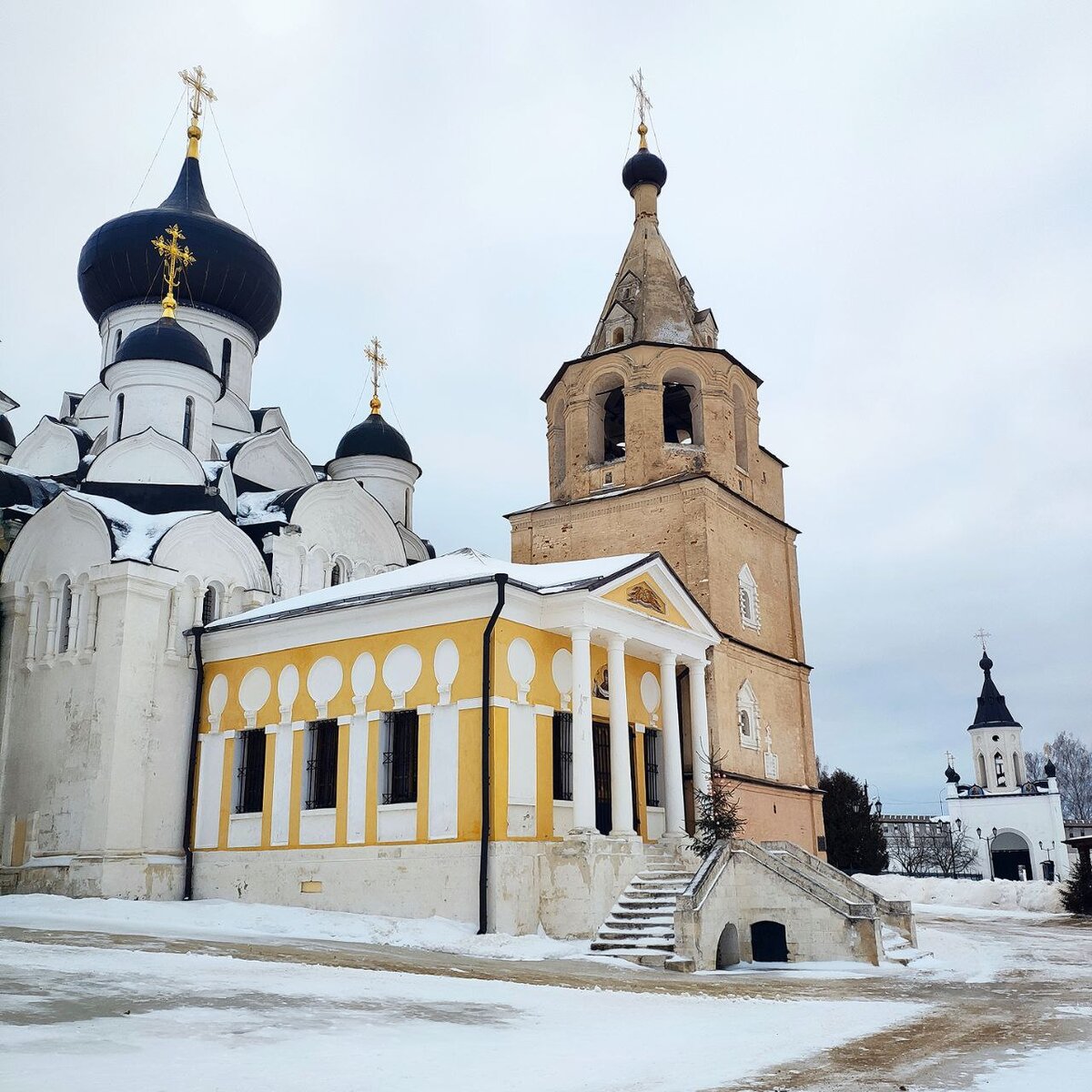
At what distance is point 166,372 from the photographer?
70.6 feet

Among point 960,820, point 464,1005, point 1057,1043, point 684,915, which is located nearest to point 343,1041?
point 464,1005

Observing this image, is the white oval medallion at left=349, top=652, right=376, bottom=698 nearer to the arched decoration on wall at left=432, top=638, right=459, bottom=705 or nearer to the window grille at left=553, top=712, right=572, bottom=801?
the arched decoration on wall at left=432, top=638, right=459, bottom=705

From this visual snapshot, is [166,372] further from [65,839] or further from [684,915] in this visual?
[684,915]

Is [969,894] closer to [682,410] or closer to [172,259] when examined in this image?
[682,410]

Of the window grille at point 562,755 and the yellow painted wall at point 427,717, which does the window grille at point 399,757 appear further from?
the window grille at point 562,755

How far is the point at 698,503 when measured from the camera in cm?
2039

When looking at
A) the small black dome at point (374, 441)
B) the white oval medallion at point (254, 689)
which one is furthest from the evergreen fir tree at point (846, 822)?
the white oval medallion at point (254, 689)

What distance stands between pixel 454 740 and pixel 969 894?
1092 inches

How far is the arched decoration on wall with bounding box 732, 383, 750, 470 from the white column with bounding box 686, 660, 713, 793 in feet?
20.0

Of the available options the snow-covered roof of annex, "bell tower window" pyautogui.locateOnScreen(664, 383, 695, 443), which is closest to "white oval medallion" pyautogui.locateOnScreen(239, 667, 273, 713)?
the snow-covered roof of annex

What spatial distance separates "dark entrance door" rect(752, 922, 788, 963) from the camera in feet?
47.9

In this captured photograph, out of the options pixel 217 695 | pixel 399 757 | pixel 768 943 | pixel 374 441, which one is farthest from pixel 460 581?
pixel 374 441

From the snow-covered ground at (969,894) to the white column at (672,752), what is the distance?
19706mm

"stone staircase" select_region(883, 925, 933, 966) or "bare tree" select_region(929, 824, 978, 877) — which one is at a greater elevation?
"bare tree" select_region(929, 824, 978, 877)
